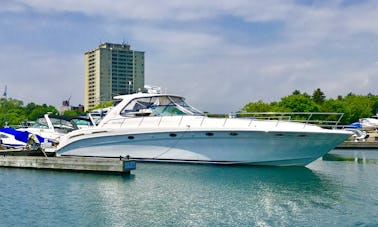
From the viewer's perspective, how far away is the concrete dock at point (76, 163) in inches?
862

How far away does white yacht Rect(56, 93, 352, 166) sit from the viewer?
76.3 ft

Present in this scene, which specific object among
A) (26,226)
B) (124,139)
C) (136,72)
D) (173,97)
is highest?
(136,72)

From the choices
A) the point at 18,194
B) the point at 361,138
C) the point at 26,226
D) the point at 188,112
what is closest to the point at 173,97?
the point at 188,112

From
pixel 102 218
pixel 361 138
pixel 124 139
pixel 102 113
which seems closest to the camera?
pixel 102 218

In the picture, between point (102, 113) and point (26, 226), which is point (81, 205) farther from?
point (102, 113)

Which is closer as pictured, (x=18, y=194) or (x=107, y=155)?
(x=18, y=194)

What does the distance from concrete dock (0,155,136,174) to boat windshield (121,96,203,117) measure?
4951 mm

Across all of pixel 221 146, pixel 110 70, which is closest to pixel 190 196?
pixel 221 146

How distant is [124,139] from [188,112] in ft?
12.9

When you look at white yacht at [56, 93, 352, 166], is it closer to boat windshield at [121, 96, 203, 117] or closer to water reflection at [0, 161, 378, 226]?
boat windshield at [121, 96, 203, 117]

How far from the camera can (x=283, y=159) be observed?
24.0 m

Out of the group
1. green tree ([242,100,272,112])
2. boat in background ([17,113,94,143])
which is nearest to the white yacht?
boat in background ([17,113,94,143])

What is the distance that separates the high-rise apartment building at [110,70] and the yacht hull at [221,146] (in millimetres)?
93142

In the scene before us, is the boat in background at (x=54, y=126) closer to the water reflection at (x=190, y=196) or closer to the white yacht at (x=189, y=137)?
the white yacht at (x=189, y=137)
